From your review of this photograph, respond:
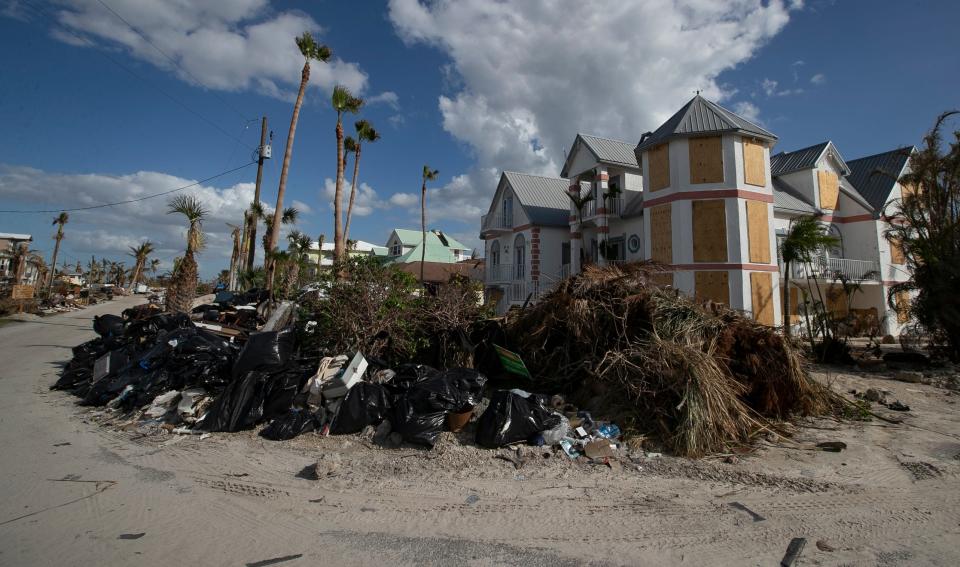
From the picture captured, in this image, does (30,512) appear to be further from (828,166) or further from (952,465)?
(828,166)

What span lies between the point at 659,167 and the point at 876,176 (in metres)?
14.0

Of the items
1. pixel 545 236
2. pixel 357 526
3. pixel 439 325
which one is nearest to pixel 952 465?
pixel 357 526

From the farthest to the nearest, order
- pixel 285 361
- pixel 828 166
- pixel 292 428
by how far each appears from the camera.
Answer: pixel 828 166
pixel 285 361
pixel 292 428

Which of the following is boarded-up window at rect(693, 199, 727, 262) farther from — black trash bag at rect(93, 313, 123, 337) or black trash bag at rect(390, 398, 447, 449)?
black trash bag at rect(93, 313, 123, 337)

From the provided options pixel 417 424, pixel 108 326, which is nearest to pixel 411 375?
pixel 417 424

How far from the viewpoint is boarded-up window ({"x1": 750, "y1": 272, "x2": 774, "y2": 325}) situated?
1561 cm

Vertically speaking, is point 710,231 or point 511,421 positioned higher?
point 710,231

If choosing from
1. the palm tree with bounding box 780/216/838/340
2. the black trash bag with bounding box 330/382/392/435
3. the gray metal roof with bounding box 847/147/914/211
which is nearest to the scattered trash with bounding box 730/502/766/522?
the black trash bag with bounding box 330/382/392/435

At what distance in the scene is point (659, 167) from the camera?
1691 centimetres

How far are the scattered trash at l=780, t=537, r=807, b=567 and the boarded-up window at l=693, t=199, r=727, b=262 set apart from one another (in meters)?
14.1

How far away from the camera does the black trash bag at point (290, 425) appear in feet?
17.6

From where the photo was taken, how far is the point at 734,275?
15523 mm

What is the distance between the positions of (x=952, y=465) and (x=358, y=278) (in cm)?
800

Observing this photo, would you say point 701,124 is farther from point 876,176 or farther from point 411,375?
point 411,375
